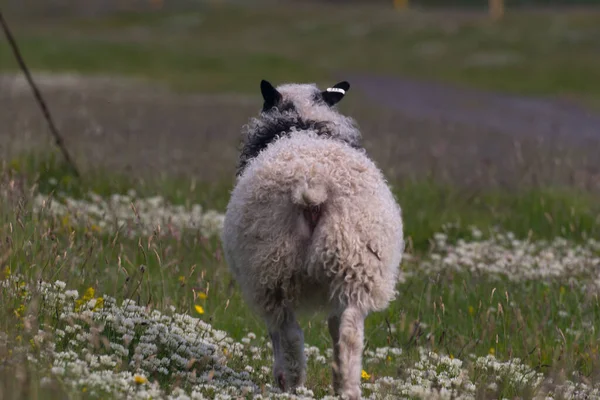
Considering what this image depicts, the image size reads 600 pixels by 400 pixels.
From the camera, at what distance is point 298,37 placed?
57.1 meters

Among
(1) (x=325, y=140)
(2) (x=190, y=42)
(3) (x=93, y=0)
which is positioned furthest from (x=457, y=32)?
(1) (x=325, y=140)

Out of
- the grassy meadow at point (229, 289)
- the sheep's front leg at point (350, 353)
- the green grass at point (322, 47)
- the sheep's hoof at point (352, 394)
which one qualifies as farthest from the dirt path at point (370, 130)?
the sheep's hoof at point (352, 394)

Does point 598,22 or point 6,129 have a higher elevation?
point 598,22

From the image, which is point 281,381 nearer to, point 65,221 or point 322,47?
point 65,221

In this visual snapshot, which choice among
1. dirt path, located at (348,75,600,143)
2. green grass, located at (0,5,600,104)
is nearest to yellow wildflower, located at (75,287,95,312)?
dirt path, located at (348,75,600,143)

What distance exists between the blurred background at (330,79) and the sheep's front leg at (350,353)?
4.95m

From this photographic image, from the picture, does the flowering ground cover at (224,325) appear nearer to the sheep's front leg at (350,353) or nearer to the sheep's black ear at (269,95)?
the sheep's front leg at (350,353)

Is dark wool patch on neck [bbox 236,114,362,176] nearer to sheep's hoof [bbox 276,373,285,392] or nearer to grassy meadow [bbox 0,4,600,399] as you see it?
grassy meadow [bbox 0,4,600,399]

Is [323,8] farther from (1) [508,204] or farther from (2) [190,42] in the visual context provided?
(1) [508,204]

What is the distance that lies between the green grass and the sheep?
26224 mm

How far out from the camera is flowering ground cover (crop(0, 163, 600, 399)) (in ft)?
15.1

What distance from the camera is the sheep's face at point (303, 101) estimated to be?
21.4 ft

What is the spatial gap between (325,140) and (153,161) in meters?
8.60

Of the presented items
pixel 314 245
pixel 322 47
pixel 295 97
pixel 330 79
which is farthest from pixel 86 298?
pixel 322 47
